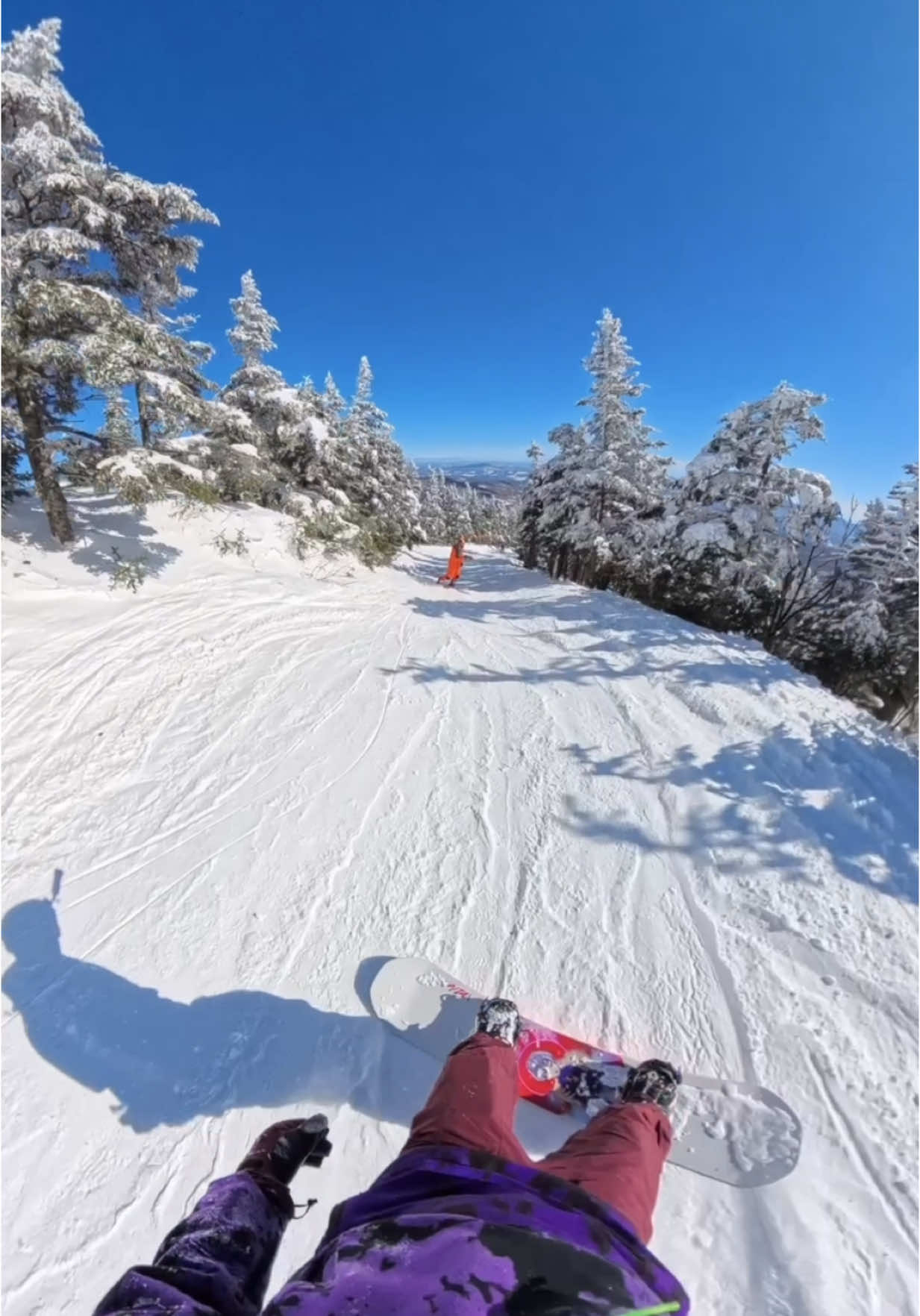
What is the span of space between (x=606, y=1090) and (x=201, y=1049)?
213 centimetres

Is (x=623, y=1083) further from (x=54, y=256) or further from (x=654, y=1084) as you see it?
(x=54, y=256)

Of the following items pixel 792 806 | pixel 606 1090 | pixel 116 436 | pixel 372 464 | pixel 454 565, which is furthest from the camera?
pixel 372 464

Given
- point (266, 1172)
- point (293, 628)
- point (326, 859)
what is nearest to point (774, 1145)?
point (266, 1172)

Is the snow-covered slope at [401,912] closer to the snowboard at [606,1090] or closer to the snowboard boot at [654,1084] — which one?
the snowboard at [606,1090]

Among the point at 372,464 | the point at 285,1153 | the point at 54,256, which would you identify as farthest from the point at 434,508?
the point at 285,1153

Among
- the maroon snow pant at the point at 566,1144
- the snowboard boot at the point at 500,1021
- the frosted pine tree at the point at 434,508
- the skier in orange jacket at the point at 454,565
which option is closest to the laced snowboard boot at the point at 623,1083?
the maroon snow pant at the point at 566,1144

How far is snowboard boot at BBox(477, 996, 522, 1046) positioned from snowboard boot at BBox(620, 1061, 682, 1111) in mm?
556

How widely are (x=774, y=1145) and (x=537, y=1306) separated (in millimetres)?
2093

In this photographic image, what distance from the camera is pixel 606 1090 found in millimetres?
2596

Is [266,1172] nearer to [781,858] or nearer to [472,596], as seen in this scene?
[781,858]

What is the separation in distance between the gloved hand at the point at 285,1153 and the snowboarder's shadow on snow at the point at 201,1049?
1.44 ft

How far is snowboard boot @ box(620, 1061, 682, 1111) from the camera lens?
2.43 metres

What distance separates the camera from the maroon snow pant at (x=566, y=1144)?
5.91 ft

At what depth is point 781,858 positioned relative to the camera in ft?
13.6
